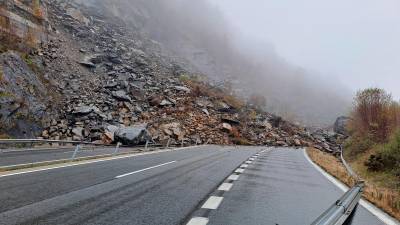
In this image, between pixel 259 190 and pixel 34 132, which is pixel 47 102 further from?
pixel 259 190

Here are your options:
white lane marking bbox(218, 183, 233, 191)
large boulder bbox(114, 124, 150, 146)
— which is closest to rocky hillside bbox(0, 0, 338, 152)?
large boulder bbox(114, 124, 150, 146)

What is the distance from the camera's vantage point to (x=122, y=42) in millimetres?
78812

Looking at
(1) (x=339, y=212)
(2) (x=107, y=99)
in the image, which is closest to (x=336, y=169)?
(1) (x=339, y=212)

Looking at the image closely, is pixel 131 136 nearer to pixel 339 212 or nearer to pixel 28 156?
pixel 28 156

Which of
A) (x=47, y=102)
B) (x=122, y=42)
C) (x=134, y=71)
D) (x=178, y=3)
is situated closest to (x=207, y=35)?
(x=178, y=3)

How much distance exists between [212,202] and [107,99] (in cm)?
4348

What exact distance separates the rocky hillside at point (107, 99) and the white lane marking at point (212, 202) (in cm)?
2896

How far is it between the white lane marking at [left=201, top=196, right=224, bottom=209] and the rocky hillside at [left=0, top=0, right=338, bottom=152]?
28961 millimetres

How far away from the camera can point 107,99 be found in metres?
49.7

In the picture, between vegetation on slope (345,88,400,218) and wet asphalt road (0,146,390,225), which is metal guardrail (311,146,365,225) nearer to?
wet asphalt road (0,146,390,225)

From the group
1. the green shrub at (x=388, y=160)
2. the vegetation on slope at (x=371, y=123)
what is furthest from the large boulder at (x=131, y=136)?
the green shrub at (x=388, y=160)

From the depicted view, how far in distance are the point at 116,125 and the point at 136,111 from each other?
636 cm

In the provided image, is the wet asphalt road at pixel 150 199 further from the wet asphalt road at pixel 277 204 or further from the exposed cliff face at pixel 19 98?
the exposed cliff face at pixel 19 98

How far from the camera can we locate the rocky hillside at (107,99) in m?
38.5
